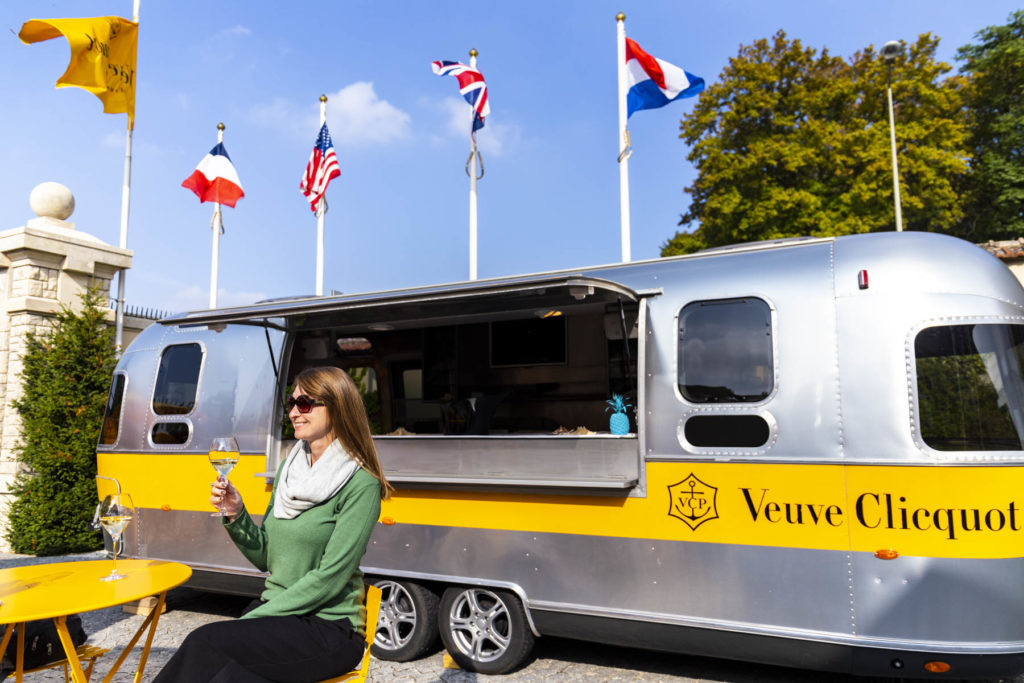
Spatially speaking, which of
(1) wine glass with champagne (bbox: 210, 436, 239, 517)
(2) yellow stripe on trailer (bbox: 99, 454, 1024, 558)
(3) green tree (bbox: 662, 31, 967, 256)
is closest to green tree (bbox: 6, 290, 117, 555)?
(2) yellow stripe on trailer (bbox: 99, 454, 1024, 558)

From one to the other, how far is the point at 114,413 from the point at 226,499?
512 centimetres

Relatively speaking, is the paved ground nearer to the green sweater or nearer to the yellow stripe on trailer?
the yellow stripe on trailer

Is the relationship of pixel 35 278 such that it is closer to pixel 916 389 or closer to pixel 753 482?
pixel 753 482

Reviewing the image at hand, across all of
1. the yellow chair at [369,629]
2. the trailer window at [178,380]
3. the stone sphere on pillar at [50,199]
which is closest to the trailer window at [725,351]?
the yellow chair at [369,629]

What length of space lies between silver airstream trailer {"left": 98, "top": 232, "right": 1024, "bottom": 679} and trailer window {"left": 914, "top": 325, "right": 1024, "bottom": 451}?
0.04 feet

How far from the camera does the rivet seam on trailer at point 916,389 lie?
3.93 meters

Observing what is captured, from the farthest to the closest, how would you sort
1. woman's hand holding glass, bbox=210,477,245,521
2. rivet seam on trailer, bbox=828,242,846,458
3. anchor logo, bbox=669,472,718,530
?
anchor logo, bbox=669,472,718,530 → rivet seam on trailer, bbox=828,242,846,458 → woman's hand holding glass, bbox=210,477,245,521

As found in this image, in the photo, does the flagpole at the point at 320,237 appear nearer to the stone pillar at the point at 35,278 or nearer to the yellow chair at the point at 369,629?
the stone pillar at the point at 35,278

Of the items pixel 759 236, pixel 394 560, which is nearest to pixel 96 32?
pixel 394 560

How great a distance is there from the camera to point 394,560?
17.7 ft

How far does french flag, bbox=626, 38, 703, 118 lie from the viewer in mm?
10883

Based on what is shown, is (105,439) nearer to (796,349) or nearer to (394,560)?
(394,560)

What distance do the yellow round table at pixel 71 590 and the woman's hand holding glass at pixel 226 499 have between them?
0.54 m

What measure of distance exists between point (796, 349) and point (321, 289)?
38.6ft
